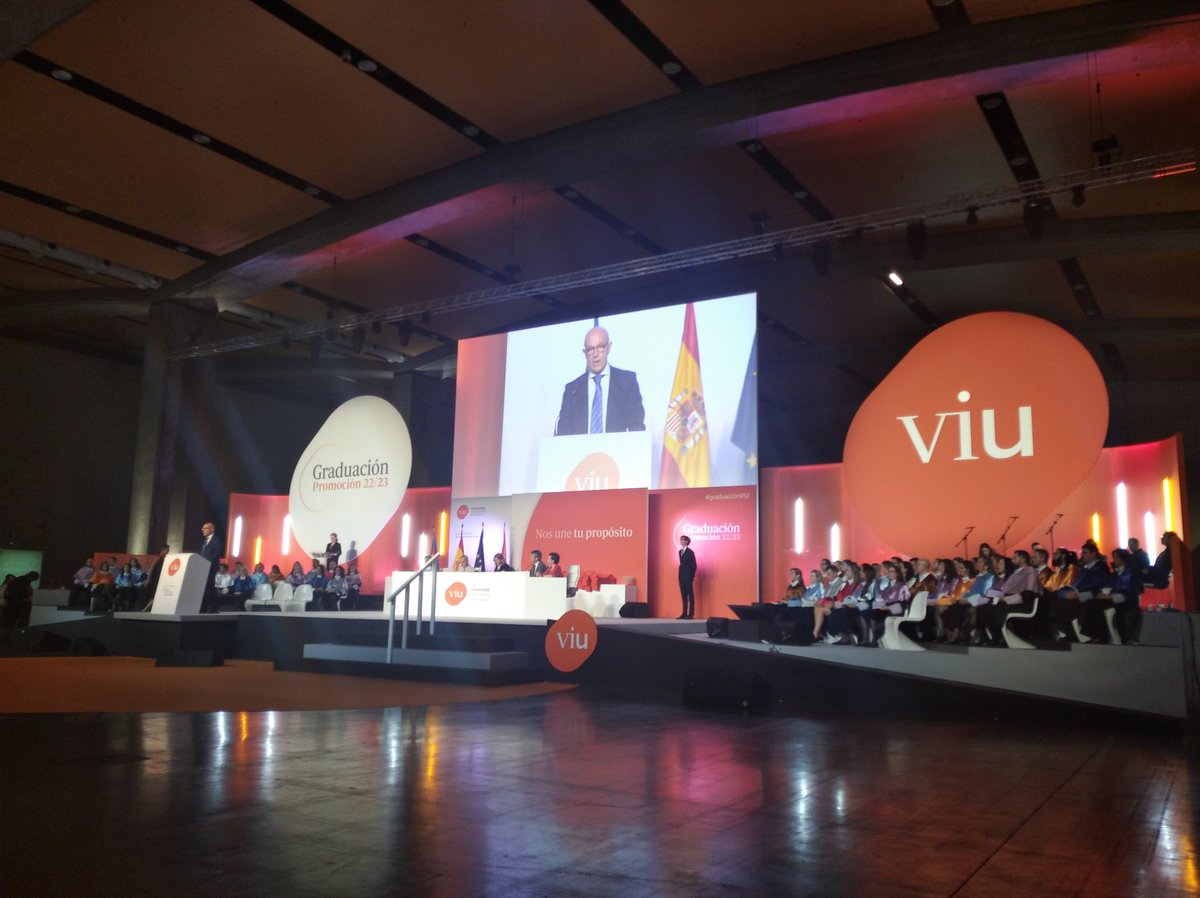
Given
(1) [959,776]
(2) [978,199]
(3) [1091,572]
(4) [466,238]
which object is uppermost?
(4) [466,238]

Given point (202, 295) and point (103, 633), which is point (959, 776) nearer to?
point (103, 633)

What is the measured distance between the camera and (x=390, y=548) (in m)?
18.2

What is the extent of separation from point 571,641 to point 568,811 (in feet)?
17.8

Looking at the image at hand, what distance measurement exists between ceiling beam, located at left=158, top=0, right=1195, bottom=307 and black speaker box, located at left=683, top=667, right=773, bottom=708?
5.53 meters

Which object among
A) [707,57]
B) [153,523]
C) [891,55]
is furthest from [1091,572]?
[153,523]

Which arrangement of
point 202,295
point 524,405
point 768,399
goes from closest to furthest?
point 524,405
point 202,295
point 768,399

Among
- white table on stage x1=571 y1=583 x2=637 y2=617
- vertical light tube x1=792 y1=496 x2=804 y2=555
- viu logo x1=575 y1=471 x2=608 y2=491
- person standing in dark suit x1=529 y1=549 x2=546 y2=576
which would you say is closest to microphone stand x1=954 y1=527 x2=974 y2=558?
vertical light tube x1=792 y1=496 x2=804 y2=555

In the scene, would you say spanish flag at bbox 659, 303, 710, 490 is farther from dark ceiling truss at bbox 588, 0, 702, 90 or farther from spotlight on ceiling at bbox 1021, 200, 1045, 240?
spotlight on ceiling at bbox 1021, 200, 1045, 240

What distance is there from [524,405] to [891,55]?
292 inches

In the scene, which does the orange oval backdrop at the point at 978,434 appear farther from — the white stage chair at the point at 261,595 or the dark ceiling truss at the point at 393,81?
the white stage chair at the point at 261,595

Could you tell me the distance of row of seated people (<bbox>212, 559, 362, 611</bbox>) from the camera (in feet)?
46.3

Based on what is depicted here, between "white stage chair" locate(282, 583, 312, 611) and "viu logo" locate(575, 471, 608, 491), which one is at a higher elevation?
"viu logo" locate(575, 471, 608, 491)

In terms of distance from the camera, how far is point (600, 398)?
13.1 meters

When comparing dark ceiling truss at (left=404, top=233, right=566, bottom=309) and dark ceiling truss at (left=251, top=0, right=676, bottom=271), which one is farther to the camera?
dark ceiling truss at (left=404, top=233, right=566, bottom=309)
